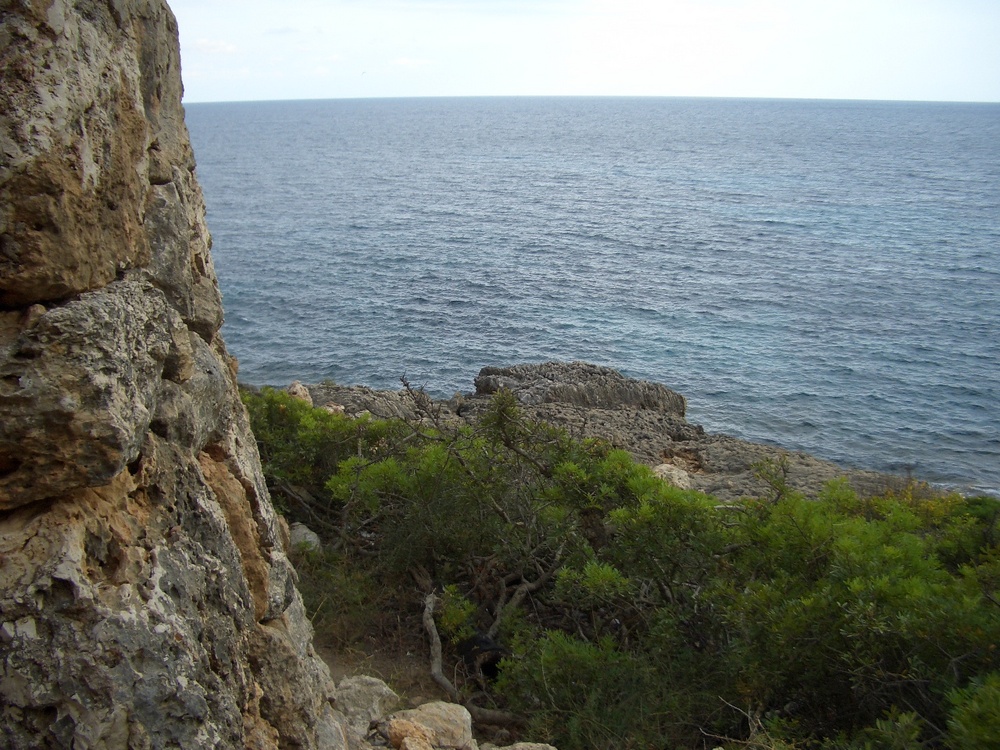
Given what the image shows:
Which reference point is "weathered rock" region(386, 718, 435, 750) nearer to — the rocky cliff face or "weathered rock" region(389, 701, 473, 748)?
"weathered rock" region(389, 701, 473, 748)

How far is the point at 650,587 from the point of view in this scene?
27.8 ft

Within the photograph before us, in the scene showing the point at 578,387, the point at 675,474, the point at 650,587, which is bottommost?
the point at 578,387

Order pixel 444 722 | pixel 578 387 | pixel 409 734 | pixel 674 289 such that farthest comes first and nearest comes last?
pixel 674 289 → pixel 578 387 → pixel 444 722 → pixel 409 734

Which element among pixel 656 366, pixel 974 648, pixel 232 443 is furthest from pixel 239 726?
pixel 656 366

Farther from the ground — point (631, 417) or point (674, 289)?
point (631, 417)

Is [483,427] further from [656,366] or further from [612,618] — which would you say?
[656,366]

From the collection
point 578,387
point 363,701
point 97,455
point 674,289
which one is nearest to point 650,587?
point 363,701

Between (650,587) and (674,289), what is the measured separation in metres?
36.3

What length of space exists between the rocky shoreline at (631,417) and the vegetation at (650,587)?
7.36 meters

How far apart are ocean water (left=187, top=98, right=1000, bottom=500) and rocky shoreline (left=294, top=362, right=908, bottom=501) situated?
3.24 metres

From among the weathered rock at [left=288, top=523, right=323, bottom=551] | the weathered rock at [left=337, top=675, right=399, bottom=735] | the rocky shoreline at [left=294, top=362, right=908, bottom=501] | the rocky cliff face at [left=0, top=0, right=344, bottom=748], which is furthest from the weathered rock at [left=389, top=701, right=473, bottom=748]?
the rocky shoreline at [left=294, top=362, right=908, bottom=501]

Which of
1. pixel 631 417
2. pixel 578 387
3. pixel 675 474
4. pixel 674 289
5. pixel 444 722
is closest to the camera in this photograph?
pixel 444 722

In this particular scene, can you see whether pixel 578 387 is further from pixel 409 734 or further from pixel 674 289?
pixel 674 289

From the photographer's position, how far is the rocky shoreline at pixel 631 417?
19.3m
